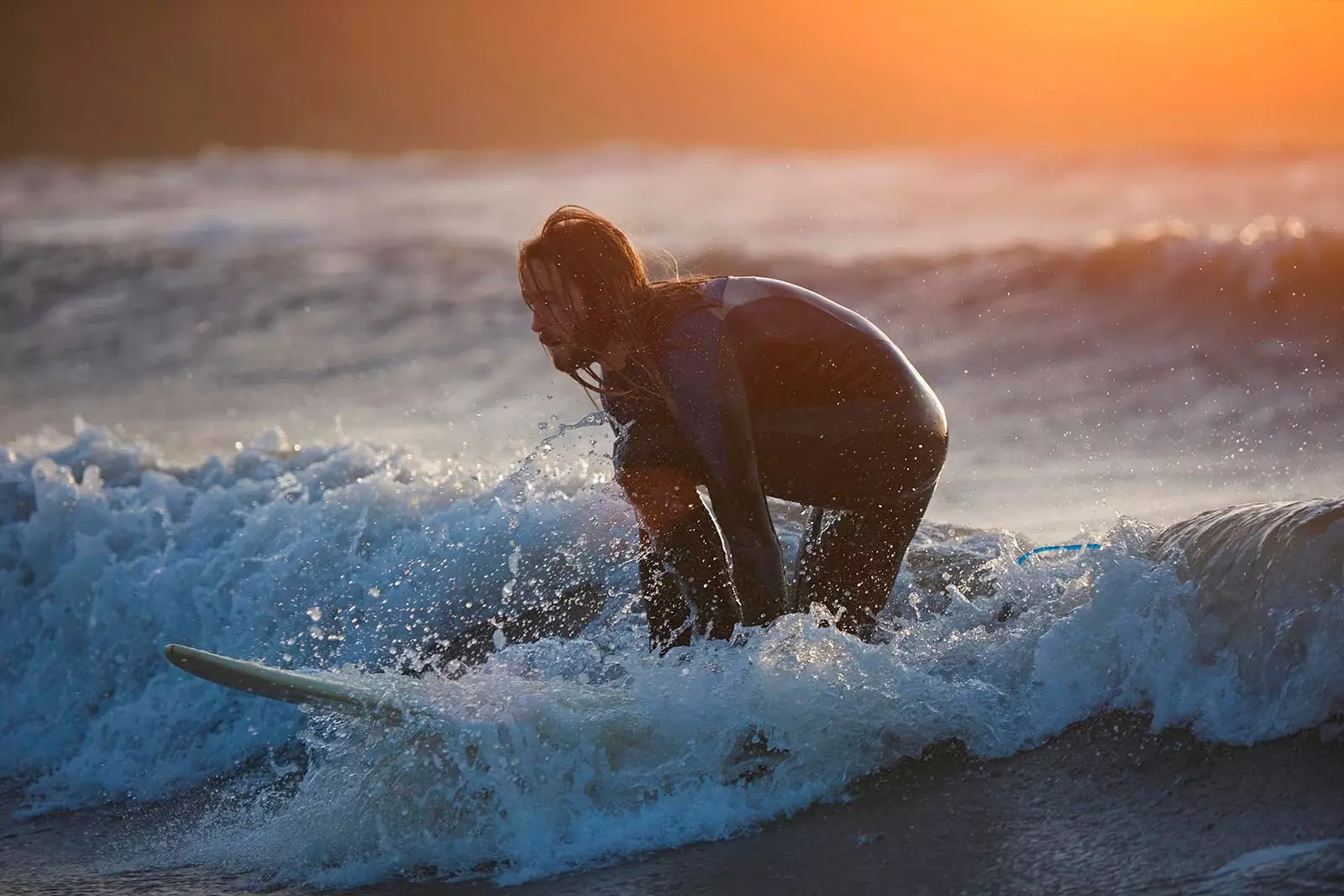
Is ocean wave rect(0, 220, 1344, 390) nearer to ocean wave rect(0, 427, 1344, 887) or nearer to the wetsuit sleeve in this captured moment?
ocean wave rect(0, 427, 1344, 887)

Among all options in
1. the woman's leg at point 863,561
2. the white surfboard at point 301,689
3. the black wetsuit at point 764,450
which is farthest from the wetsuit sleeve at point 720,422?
the white surfboard at point 301,689

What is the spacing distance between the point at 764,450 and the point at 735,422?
0.92 ft

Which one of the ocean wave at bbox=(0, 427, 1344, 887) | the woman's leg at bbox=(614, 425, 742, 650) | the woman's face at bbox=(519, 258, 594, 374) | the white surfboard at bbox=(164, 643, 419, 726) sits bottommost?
the ocean wave at bbox=(0, 427, 1344, 887)

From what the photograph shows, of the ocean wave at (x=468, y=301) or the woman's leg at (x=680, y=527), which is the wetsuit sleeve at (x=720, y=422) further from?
the ocean wave at (x=468, y=301)

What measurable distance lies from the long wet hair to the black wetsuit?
0.13 feet

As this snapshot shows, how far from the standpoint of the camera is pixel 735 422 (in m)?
2.64

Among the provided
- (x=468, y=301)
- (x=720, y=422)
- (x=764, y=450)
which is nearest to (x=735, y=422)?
(x=720, y=422)

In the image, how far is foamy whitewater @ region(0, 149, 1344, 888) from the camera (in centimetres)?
281

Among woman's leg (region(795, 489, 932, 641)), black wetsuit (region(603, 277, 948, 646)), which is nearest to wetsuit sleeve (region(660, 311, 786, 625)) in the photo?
black wetsuit (region(603, 277, 948, 646))

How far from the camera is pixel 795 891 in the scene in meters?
2.38

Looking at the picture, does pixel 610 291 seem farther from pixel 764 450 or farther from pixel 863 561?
pixel 863 561

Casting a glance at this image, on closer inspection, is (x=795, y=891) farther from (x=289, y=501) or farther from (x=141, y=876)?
(x=289, y=501)

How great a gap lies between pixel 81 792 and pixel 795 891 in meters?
2.72

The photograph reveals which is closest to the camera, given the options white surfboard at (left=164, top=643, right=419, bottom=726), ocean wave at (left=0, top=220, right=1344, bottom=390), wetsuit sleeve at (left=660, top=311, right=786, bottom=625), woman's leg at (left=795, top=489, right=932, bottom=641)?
wetsuit sleeve at (left=660, top=311, right=786, bottom=625)
